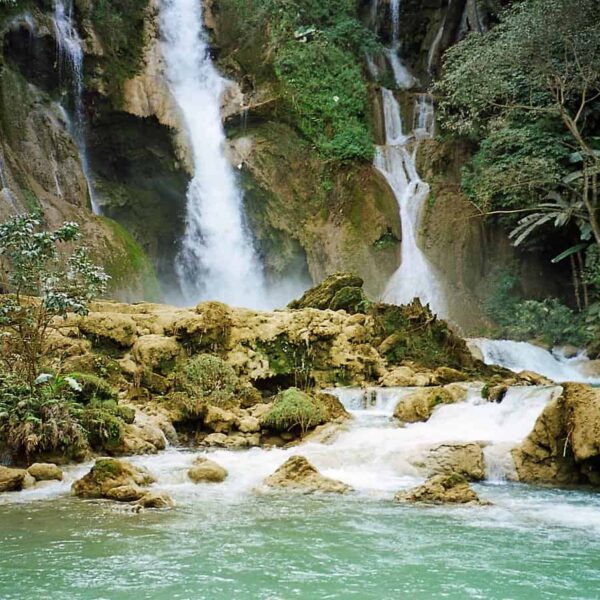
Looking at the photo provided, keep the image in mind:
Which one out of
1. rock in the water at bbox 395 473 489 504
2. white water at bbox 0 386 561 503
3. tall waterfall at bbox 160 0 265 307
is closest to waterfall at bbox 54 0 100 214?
tall waterfall at bbox 160 0 265 307

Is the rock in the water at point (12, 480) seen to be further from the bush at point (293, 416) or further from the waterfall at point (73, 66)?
the waterfall at point (73, 66)

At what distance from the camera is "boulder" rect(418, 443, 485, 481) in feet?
31.9

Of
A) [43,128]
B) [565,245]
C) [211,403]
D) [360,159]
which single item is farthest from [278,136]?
[211,403]

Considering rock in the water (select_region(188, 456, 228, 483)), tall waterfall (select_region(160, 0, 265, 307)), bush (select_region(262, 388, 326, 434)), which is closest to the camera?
rock in the water (select_region(188, 456, 228, 483))

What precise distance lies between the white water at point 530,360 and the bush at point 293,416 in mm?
8639

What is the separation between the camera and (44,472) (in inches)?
361

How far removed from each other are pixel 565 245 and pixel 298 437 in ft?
51.6

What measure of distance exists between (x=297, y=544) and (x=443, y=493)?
242 centimetres

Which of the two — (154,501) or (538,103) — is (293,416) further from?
(538,103)

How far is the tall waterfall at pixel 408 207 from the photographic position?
2492 cm

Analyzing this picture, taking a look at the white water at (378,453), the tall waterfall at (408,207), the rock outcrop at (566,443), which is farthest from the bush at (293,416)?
the tall waterfall at (408,207)

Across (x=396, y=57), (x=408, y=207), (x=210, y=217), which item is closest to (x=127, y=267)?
(x=210, y=217)

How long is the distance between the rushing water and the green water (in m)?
0.02

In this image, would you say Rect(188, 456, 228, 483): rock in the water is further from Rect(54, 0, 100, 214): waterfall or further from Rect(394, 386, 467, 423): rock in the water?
Rect(54, 0, 100, 214): waterfall
